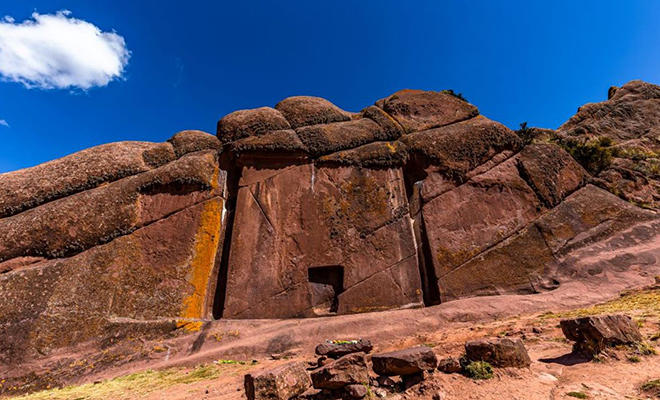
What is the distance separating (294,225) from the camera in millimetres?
12820

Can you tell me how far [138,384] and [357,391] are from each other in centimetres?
603

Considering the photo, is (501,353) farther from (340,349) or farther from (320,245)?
(320,245)

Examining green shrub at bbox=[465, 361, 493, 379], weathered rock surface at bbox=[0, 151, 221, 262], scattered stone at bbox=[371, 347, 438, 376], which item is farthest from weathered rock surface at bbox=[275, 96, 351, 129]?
green shrub at bbox=[465, 361, 493, 379]

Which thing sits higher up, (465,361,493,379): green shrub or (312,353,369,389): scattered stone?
(312,353,369,389): scattered stone

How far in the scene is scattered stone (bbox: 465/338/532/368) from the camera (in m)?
5.16

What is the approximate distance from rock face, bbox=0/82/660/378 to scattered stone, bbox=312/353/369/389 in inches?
262

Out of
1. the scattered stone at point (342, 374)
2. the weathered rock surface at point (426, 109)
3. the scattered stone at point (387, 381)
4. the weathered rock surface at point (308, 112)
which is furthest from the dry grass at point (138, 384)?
the weathered rock surface at point (426, 109)

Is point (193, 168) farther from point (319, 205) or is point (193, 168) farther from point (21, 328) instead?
point (21, 328)

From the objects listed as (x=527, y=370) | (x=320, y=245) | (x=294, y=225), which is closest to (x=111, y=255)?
(x=294, y=225)

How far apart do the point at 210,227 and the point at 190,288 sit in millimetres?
2346

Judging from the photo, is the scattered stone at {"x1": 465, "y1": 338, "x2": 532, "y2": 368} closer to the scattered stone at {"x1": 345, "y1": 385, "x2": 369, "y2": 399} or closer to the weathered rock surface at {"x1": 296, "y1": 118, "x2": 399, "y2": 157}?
the scattered stone at {"x1": 345, "y1": 385, "x2": 369, "y2": 399}

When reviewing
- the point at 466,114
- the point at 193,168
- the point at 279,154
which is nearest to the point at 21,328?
the point at 193,168

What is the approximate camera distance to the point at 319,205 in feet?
42.9

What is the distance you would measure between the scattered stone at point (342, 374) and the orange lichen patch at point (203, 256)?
7.97m
